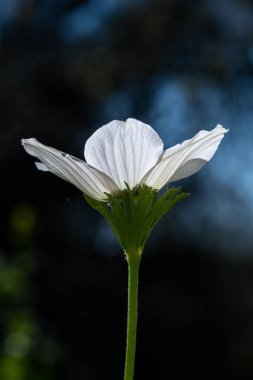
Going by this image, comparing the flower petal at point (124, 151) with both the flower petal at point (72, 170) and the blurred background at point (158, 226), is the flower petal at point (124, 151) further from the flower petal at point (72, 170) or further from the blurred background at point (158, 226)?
the blurred background at point (158, 226)

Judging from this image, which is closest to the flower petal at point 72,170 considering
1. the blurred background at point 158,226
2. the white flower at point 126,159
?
the white flower at point 126,159

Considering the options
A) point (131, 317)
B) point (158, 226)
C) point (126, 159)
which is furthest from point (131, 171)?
point (158, 226)

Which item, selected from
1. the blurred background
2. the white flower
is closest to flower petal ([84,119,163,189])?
the white flower

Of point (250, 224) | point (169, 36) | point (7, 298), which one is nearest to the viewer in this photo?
point (7, 298)

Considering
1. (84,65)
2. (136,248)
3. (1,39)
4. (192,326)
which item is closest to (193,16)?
(84,65)

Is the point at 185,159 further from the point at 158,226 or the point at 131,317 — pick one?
the point at 158,226

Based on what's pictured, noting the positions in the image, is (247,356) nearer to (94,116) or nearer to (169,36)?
(94,116)
